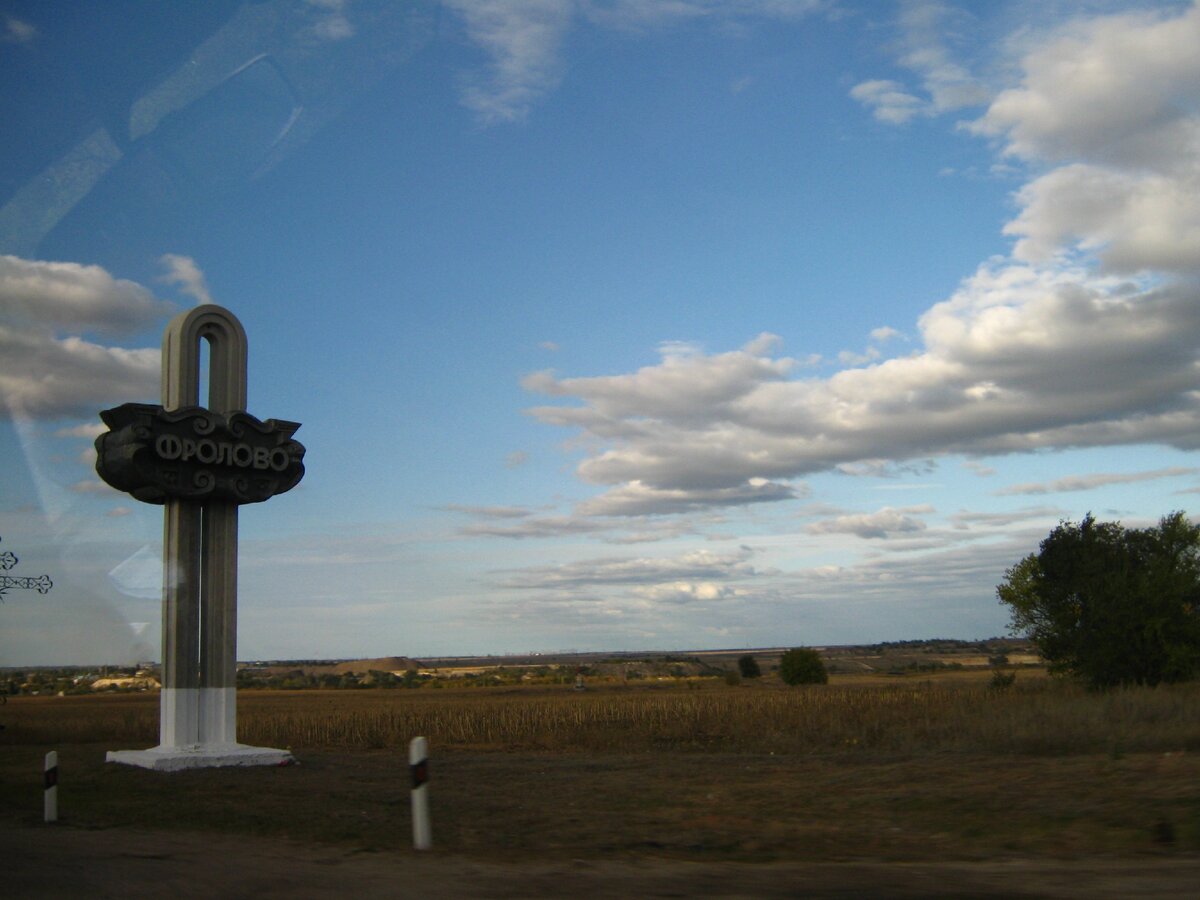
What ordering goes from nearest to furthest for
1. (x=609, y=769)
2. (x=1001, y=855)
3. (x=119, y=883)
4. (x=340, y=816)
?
Result: (x=119, y=883), (x=1001, y=855), (x=340, y=816), (x=609, y=769)

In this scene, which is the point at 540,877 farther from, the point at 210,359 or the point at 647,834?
the point at 210,359

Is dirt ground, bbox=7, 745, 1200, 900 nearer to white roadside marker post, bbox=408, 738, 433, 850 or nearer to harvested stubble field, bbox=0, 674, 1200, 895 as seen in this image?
harvested stubble field, bbox=0, 674, 1200, 895

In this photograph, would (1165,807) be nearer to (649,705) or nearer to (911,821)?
(911,821)

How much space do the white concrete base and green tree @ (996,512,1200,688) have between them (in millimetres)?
32367

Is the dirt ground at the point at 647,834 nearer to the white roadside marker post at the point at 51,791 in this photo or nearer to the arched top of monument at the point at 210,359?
the white roadside marker post at the point at 51,791

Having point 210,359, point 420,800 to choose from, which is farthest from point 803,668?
point 420,800

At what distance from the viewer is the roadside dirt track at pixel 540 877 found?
8.08 meters

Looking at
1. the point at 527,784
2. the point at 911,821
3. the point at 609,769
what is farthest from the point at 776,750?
the point at 911,821

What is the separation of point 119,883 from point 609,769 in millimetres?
11150

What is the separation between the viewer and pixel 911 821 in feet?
37.7

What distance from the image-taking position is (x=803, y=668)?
276ft

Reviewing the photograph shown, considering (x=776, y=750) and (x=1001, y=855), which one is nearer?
(x=1001, y=855)

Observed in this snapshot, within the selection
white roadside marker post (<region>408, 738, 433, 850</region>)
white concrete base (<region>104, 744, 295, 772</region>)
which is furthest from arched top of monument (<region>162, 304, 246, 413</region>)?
white roadside marker post (<region>408, 738, 433, 850</region>)

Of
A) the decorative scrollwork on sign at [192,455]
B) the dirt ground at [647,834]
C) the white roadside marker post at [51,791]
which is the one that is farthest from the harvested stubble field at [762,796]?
the decorative scrollwork on sign at [192,455]
